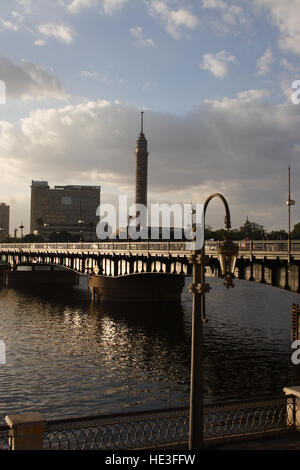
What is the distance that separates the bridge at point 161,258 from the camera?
39438 mm

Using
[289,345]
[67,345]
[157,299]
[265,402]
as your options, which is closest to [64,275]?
[157,299]

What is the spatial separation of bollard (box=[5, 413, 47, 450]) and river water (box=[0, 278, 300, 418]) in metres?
14.6

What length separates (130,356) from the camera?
4028 centimetres

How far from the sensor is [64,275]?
383 ft

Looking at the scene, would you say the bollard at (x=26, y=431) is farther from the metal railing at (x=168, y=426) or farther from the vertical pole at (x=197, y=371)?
the vertical pole at (x=197, y=371)

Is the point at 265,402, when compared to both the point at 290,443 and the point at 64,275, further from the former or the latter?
the point at 64,275

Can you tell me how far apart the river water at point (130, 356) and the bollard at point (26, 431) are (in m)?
14.6

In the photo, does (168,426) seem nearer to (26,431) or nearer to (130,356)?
(26,431)

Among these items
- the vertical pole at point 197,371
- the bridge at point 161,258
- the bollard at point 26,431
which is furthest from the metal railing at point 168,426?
the bridge at point 161,258

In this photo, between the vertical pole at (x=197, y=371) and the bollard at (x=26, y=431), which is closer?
the vertical pole at (x=197, y=371)

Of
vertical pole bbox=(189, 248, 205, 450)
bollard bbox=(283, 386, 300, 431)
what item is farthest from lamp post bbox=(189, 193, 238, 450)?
Result: bollard bbox=(283, 386, 300, 431)

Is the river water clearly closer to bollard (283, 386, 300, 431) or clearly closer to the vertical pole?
bollard (283, 386, 300, 431)

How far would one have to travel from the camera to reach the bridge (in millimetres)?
39438
